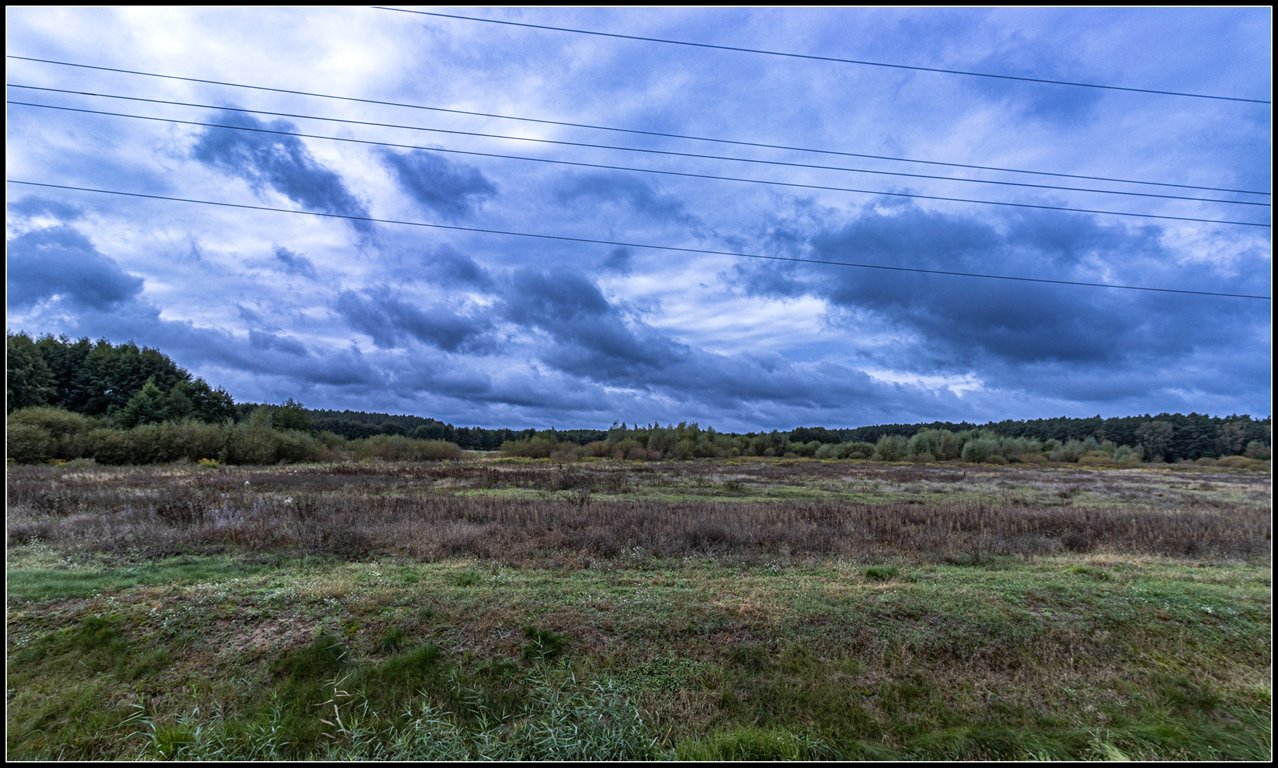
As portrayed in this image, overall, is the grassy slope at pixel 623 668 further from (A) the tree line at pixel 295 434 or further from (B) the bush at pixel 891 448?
(B) the bush at pixel 891 448

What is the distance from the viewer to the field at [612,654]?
529cm

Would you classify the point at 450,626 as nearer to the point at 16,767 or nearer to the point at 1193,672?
the point at 16,767

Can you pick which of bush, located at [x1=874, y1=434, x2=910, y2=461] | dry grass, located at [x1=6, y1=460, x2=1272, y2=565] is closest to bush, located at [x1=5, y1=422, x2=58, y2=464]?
dry grass, located at [x1=6, y1=460, x2=1272, y2=565]

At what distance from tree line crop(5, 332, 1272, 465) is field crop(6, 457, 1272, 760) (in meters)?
39.0

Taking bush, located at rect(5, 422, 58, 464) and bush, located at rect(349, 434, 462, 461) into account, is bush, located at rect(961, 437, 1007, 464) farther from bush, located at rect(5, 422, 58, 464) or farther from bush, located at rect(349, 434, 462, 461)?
bush, located at rect(5, 422, 58, 464)

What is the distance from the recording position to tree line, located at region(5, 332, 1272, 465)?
45281mm

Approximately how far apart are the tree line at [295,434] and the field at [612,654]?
128 ft

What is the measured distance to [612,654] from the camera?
658cm

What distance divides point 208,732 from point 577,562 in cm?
654

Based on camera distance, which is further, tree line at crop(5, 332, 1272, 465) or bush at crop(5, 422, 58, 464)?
tree line at crop(5, 332, 1272, 465)

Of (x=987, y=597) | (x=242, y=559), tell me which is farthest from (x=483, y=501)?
(x=987, y=597)

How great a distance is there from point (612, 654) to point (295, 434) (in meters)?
66.3

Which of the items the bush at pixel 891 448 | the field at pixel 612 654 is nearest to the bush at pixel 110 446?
the field at pixel 612 654

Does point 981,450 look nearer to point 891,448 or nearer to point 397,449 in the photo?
point 891,448
